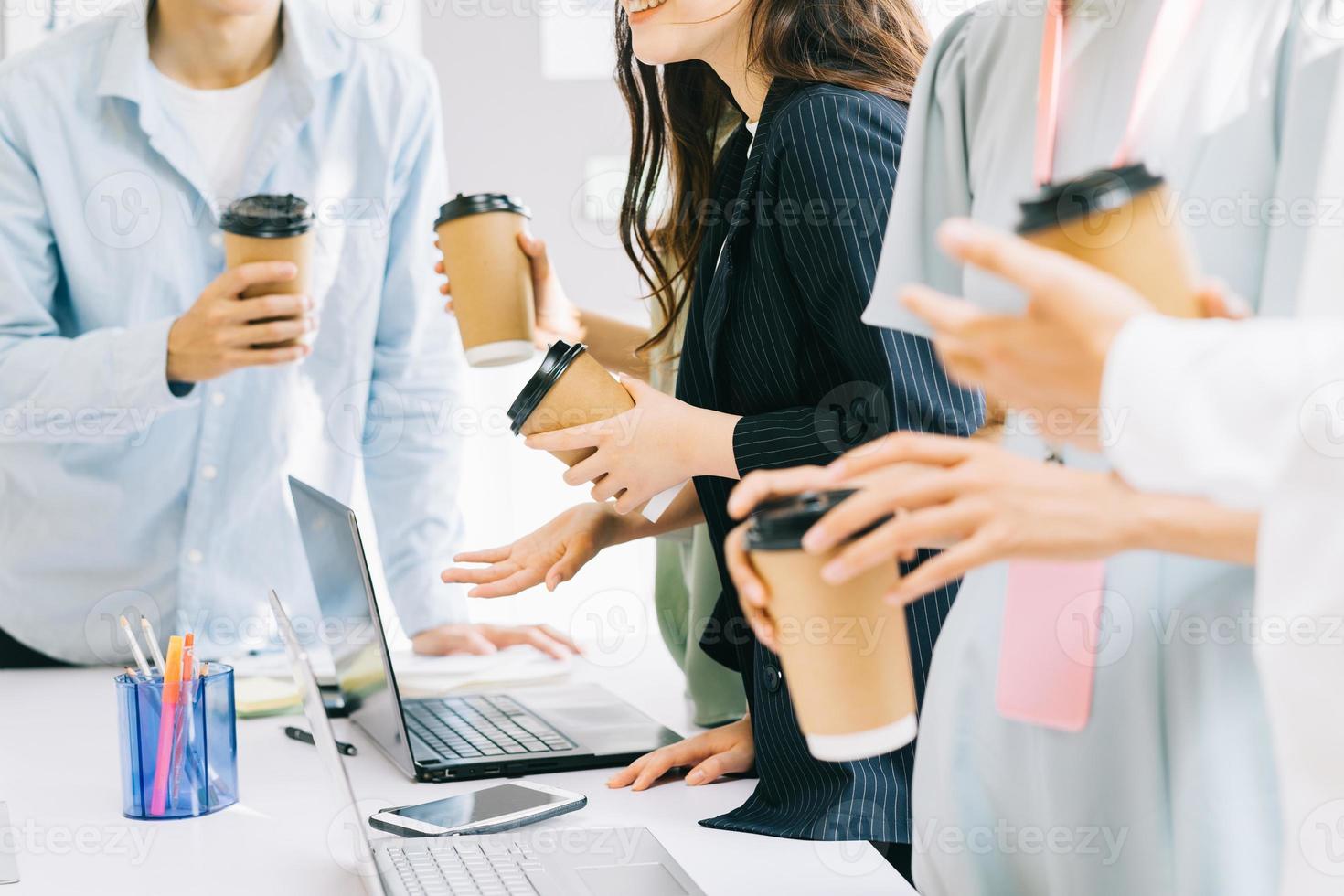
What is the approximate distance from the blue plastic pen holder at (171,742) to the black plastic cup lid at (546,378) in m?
0.38

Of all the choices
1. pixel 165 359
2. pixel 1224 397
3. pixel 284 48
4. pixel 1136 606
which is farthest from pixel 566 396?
pixel 284 48

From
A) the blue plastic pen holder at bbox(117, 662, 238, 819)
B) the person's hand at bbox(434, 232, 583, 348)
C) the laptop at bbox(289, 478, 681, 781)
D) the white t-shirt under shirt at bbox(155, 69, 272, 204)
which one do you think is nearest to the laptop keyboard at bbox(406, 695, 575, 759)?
the laptop at bbox(289, 478, 681, 781)

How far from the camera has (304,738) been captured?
1.39 metres

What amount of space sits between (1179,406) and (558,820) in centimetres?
75

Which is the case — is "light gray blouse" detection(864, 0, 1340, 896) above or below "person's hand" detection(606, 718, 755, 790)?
above

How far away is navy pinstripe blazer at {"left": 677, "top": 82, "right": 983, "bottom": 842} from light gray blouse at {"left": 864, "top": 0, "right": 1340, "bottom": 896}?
185 millimetres

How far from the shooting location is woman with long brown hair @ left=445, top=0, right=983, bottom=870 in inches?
43.8

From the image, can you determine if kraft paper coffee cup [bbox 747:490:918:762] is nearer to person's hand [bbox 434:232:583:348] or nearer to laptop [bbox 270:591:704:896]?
laptop [bbox 270:591:704:896]

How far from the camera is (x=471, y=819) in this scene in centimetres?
109

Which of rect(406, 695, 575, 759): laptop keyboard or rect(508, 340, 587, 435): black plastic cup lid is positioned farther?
rect(406, 695, 575, 759): laptop keyboard

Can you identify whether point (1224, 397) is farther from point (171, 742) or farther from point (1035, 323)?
point (171, 742)

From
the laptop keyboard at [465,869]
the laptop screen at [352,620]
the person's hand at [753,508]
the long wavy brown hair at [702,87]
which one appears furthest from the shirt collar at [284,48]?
the person's hand at [753,508]

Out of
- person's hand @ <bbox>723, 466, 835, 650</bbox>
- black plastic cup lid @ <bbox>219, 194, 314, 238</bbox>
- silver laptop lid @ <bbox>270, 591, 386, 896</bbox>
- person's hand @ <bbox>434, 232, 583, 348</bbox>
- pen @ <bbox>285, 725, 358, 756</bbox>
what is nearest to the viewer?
person's hand @ <bbox>723, 466, 835, 650</bbox>

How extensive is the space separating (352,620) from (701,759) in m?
0.42
